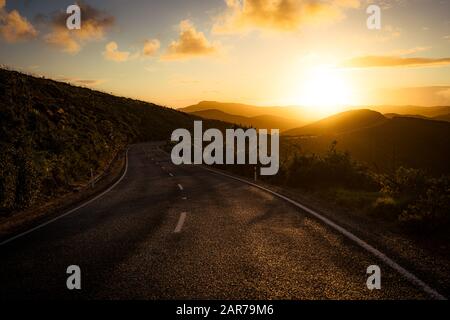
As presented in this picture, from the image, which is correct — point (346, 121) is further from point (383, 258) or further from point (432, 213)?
point (383, 258)

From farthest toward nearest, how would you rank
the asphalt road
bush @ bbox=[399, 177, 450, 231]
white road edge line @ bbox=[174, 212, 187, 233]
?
1. white road edge line @ bbox=[174, 212, 187, 233]
2. bush @ bbox=[399, 177, 450, 231]
3. the asphalt road

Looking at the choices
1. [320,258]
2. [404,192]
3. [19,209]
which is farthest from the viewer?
[19,209]

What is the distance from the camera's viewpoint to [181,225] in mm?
8625

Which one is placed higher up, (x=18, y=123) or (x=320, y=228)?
(x=18, y=123)

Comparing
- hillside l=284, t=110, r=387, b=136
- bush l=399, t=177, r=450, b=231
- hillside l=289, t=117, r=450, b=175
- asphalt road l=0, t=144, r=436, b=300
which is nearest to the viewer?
asphalt road l=0, t=144, r=436, b=300

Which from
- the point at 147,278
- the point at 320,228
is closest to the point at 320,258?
the point at 320,228

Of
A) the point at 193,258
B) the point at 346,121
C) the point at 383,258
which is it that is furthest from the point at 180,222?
the point at 346,121

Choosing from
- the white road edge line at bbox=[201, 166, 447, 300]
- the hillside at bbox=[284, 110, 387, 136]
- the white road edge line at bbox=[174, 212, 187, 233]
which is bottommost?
the white road edge line at bbox=[174, 212, 187, 233]

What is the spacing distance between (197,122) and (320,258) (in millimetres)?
101267

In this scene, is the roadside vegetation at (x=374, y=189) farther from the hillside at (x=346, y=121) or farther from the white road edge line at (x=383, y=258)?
the hillside at (x=346, y=121)

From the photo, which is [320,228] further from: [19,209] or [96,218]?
[19,209]

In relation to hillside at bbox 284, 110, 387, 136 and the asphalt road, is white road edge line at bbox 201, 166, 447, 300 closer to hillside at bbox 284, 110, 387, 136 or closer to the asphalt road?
the asphalt road

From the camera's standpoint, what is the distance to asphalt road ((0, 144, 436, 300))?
184 inches

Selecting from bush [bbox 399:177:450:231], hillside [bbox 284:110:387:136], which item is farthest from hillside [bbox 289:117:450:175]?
bush [bbox 399:177:450:231]
